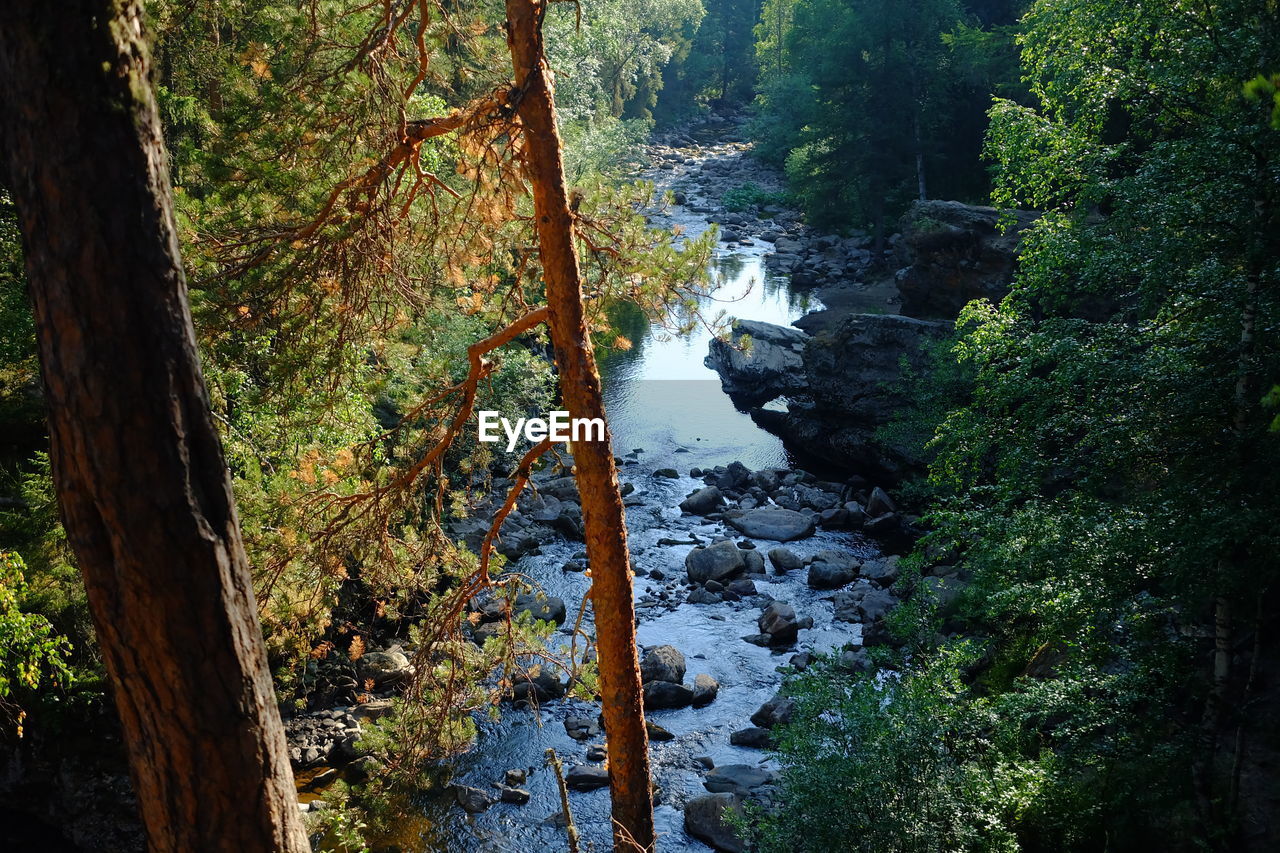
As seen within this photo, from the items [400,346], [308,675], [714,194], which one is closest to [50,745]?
[308,675]

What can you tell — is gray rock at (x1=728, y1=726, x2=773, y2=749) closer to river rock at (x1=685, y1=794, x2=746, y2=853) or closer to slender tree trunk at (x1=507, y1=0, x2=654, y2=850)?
river rock at (x1=685, y1=794, x2=746, y2=853)

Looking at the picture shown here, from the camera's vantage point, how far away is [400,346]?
11.4m

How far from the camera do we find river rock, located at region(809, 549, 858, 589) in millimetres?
13859

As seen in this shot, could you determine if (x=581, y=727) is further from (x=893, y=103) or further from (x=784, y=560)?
(x=893, y=103)

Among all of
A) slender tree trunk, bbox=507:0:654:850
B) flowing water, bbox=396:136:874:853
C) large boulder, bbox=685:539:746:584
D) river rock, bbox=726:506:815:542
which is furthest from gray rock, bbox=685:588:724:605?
slender tree trunk, bbox=507:0:654:850

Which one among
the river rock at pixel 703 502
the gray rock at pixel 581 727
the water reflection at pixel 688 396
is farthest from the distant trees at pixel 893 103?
the gray rock at pixel 581 727

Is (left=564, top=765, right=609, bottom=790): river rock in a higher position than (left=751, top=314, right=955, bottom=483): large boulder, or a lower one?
lower

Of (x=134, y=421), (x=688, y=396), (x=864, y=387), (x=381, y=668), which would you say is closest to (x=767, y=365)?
(x=688, y=396)

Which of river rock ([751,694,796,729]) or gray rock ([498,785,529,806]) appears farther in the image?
river rock ([751,694,796,729])

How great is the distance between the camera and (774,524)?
1573cm

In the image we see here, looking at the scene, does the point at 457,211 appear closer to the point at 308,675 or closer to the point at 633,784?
the point at 633,784

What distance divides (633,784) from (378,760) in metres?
4.48

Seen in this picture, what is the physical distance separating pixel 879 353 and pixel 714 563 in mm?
6422

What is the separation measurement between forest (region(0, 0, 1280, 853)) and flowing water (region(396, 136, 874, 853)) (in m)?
0.06
